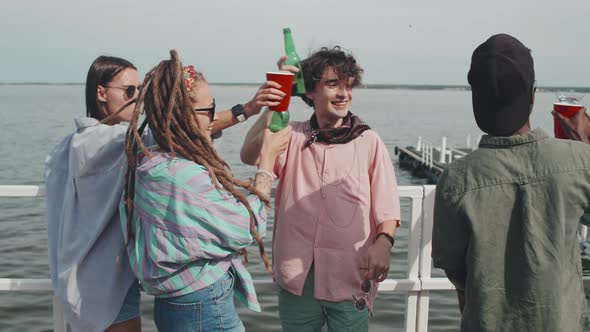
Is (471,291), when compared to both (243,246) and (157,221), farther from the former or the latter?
(157,221)

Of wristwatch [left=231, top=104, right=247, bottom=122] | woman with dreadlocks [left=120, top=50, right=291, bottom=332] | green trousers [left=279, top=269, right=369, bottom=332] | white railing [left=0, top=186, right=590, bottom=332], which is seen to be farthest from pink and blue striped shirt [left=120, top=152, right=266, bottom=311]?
white railing [left=0, top=186, right=590, bottom=332]

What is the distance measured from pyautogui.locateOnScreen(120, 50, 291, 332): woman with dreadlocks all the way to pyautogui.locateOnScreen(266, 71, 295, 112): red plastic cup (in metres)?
0.29

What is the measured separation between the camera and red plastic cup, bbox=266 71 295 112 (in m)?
2.44

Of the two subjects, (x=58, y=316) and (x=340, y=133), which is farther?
(x=58, y=316)

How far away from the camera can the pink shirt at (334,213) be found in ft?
8.70

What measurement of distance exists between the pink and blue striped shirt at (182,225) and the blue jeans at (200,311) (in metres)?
0.04

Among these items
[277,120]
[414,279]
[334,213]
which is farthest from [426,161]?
[277,120]

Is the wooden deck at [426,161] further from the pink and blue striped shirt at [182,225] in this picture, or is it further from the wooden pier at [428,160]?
the pink and blue striped shirt at [182,225]

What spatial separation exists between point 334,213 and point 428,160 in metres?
23.3

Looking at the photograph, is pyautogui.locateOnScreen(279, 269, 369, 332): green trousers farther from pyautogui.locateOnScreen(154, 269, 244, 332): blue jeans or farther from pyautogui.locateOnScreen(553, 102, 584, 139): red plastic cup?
pyautogui.locateOnScreen(553, 102, 584, 139): red plastic cup

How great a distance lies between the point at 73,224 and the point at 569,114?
2238 mm

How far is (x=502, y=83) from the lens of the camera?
187 centimetres

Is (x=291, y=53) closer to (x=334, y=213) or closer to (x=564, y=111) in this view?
(x=334, y=213)

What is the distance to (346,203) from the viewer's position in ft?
8.82
